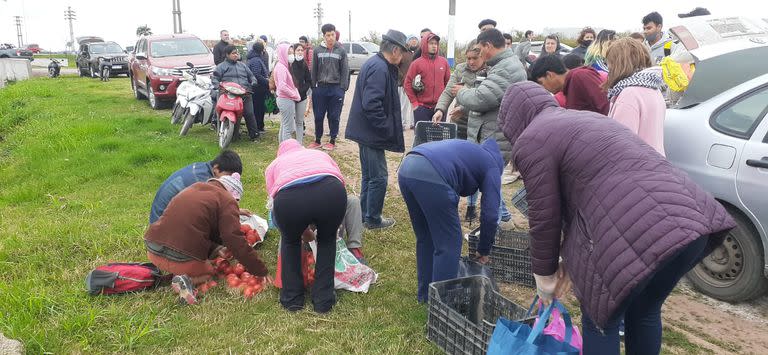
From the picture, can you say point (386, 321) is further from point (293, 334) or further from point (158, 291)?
point (158, 291)

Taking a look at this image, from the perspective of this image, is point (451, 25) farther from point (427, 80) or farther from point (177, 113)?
point (427, 80)

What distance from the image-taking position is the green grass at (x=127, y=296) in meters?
3.38

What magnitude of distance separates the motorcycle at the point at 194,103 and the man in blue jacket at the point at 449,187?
714 centimetres

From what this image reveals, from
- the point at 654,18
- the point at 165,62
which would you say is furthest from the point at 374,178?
the point at 165,62

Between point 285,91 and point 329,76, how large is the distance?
2.30 ft

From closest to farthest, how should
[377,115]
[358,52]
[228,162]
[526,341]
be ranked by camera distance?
1. [526,341]
2. [228,162]
3. [377,115]
4. [358,52]

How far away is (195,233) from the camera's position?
3.91 metres

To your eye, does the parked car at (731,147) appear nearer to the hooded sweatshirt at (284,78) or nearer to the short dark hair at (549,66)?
the short dark hair at (549,66)

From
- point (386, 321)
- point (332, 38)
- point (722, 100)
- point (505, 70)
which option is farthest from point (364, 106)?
point (332, 38)

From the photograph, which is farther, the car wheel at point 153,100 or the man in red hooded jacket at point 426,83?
the car wheel at point 153,100

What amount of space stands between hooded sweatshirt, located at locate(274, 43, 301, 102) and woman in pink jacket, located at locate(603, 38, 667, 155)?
5.43m

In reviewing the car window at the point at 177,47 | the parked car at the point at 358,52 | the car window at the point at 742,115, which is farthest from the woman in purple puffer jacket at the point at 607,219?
the parked car at the point at 358,52

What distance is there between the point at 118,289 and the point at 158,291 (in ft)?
0.89

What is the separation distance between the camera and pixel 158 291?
4.03 metres
